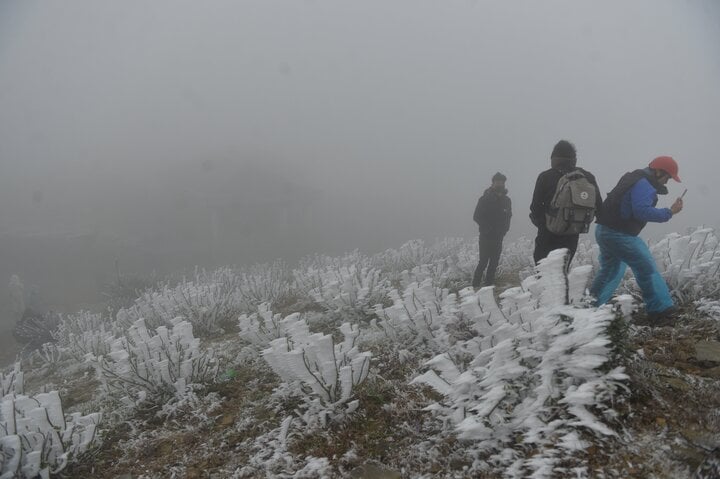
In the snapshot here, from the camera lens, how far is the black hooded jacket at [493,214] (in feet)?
18.1

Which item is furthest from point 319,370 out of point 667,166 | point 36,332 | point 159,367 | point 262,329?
point 36,332

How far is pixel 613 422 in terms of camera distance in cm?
158

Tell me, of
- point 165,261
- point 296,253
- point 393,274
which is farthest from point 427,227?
point 393,274

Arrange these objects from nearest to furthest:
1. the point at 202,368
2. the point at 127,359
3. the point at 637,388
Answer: the point at 637,388 < the point at 127,359 < the point at 202,368

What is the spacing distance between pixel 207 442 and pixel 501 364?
69.9 inches

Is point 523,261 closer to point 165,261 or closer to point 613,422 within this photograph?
point 613,422

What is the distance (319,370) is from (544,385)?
1161 millimetres

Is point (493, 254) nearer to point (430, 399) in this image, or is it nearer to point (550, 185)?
point (550, 185)

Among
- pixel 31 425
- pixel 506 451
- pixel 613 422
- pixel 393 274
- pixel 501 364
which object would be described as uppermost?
pixel 501 364

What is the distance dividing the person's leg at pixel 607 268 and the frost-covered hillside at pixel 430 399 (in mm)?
265

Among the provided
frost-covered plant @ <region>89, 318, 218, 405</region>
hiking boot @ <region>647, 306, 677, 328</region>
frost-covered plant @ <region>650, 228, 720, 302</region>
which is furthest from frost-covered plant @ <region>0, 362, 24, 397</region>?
frost-covered plant @ <region>650, 228, 720, 302</region>

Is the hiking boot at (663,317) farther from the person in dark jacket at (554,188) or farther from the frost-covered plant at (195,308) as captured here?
the frost-covered plant at (195,308)

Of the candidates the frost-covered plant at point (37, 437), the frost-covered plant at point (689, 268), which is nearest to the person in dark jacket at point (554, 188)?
the frost-covered plant at point (689, 268)

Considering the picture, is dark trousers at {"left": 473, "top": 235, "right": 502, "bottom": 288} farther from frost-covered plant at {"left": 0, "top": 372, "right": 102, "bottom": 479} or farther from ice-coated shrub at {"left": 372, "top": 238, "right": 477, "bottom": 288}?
frost-covered plant at {"left": 0, "top": 372, "right": 102, "bottom": 479}
